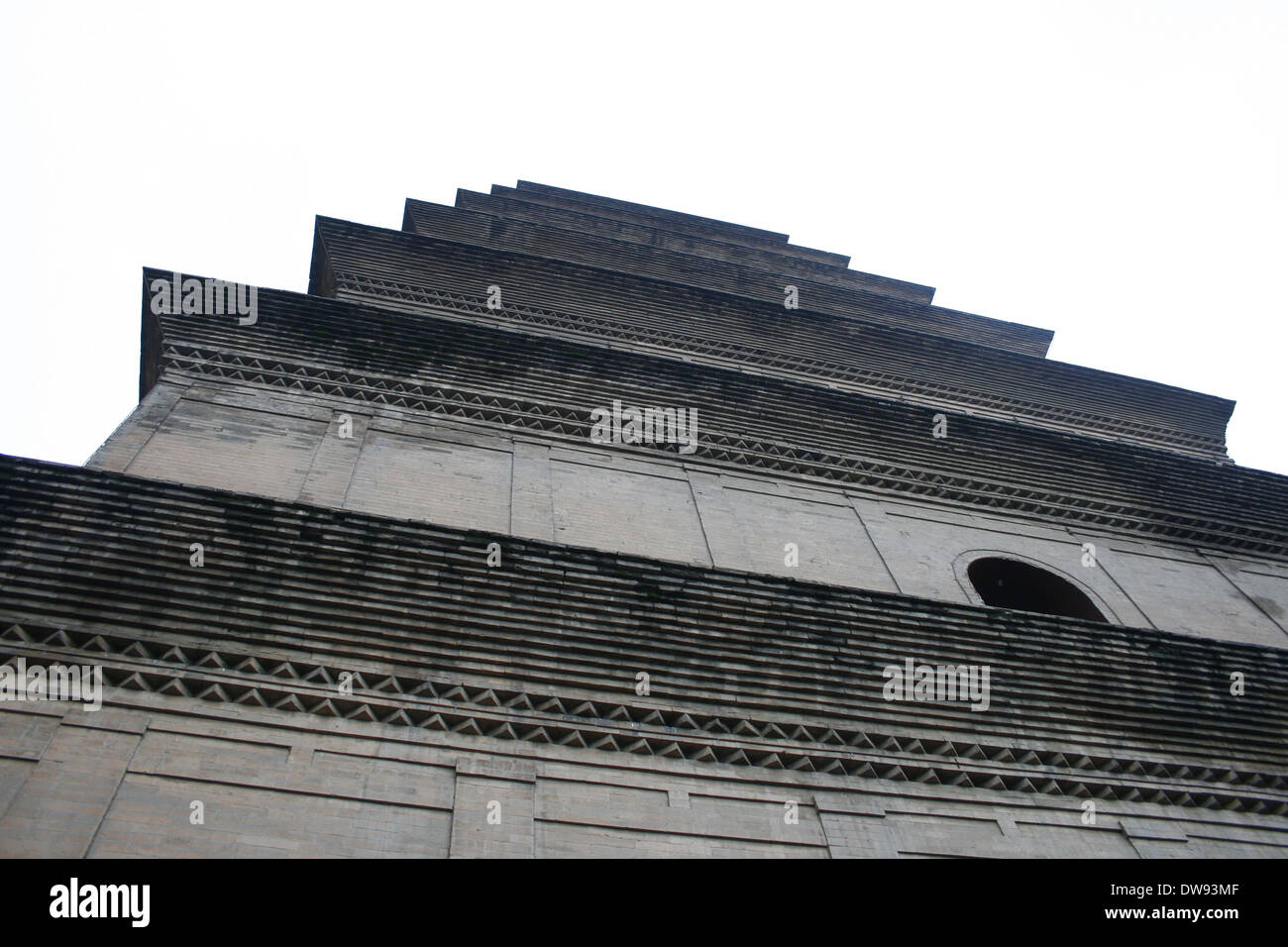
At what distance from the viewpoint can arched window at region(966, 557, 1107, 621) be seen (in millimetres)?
8938

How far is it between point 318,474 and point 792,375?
6.08 meters

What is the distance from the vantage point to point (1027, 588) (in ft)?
31.4

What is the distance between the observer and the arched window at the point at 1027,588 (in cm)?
894

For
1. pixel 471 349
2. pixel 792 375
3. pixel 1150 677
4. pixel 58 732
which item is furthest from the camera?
pixel 792 375

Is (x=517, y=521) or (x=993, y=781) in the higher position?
(x=517, y=521)

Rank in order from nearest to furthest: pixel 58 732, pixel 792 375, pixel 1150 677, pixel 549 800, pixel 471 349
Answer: pixel 58 732 < pixel 549 800 < pixel 1150 677 < pixel 471 349 < pixel 792 375

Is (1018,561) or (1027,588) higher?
(1018,561)

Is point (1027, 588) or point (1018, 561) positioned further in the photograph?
point (1027, 588)

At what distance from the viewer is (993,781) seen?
6.32 meters

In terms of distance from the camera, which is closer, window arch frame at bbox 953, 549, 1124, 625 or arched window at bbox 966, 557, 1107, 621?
window arch frame at bbox 953, 549, 1124, 625

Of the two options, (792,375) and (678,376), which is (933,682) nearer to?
(678,376)

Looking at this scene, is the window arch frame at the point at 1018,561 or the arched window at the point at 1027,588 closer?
the window arch frame at the point at 1018,561

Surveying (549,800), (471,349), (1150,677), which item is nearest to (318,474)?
(471,349)
